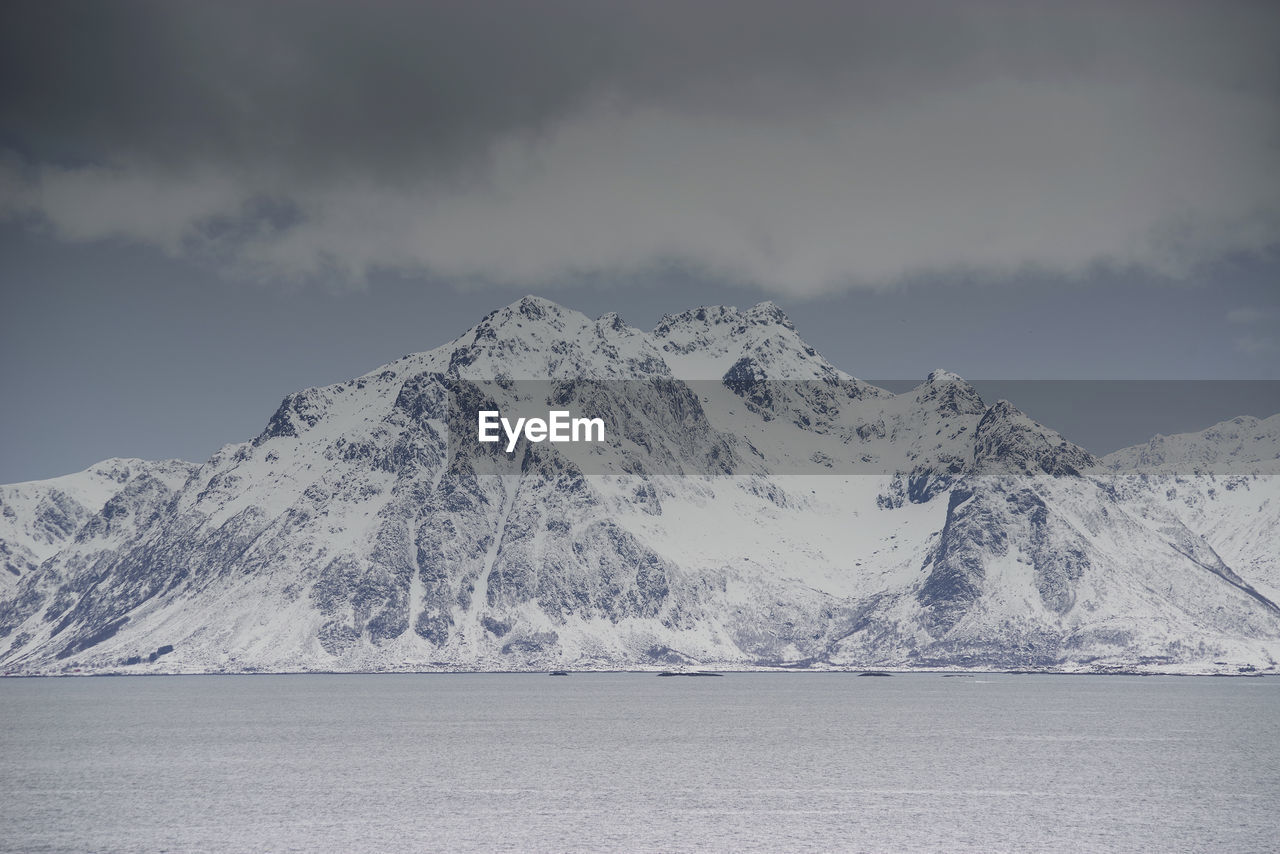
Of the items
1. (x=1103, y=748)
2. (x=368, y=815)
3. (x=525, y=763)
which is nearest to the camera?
(x=368, y=815)

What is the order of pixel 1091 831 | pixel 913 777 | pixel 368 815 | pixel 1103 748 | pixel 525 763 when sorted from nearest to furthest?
pixel 1091 831
pixel 368 815
pixel 913 777
pixel 525 763
pixel 1103 748

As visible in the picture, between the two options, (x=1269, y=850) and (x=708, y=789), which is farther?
(x=708, y=789)

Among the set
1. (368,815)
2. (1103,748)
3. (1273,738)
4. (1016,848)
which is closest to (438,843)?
(368,815)

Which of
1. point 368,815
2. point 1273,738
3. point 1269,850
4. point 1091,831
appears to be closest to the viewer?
point 1269,850

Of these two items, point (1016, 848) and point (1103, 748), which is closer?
point (1016, 848)

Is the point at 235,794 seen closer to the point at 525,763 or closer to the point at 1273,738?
the point at 525,763

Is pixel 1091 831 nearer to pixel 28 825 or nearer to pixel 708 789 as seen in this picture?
pixel 708 789

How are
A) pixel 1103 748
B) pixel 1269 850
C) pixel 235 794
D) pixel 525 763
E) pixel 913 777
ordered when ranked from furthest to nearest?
pixel 1103 748, pixel 525 763, pixel 913 777, pixel 235 794, pixel 1269 850

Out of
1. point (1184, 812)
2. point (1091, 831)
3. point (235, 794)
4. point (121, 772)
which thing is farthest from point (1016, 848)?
point (121, 772)
